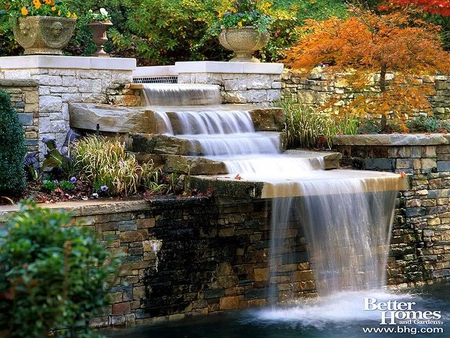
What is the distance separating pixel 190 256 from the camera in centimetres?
971

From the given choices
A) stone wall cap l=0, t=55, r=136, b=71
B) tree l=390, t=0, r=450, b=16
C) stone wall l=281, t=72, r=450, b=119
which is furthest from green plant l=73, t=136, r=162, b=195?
tree l=390, t=0, r=450, b=16

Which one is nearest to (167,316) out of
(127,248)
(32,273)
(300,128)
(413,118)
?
(127,248)

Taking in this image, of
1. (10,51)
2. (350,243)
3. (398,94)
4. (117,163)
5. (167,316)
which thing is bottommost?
(167,316)

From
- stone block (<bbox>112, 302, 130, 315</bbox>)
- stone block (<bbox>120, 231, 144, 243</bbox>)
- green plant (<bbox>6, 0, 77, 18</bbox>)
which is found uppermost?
green plant (<bbox>6, 0, 77, 18</bbox>)

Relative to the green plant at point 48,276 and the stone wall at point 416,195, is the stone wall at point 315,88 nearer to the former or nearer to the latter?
the stone wall at point 416,195

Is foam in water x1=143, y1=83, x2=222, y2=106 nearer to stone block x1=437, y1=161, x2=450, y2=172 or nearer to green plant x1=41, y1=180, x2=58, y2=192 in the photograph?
green plant x1=41, y1=180, x2=58, y2=192

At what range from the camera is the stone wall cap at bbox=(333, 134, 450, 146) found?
11.2m

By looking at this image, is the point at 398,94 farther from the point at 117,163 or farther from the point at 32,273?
the point at 32,273

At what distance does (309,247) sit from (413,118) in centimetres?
420

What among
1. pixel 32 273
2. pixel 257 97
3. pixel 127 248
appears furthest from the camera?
pixel 257 97

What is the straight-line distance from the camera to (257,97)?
12.6 meters

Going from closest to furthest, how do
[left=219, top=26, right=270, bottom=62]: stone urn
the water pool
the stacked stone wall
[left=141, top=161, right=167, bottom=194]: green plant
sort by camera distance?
the water pool, [left=141, top=161, right=167, bottom=194]: green plant, the stacked stone wall, [left=219, top=26, right=270, bottom=62]: stone urn

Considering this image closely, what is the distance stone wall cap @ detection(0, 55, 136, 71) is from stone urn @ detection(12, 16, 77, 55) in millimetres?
262

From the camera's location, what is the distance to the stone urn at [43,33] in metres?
11.1
